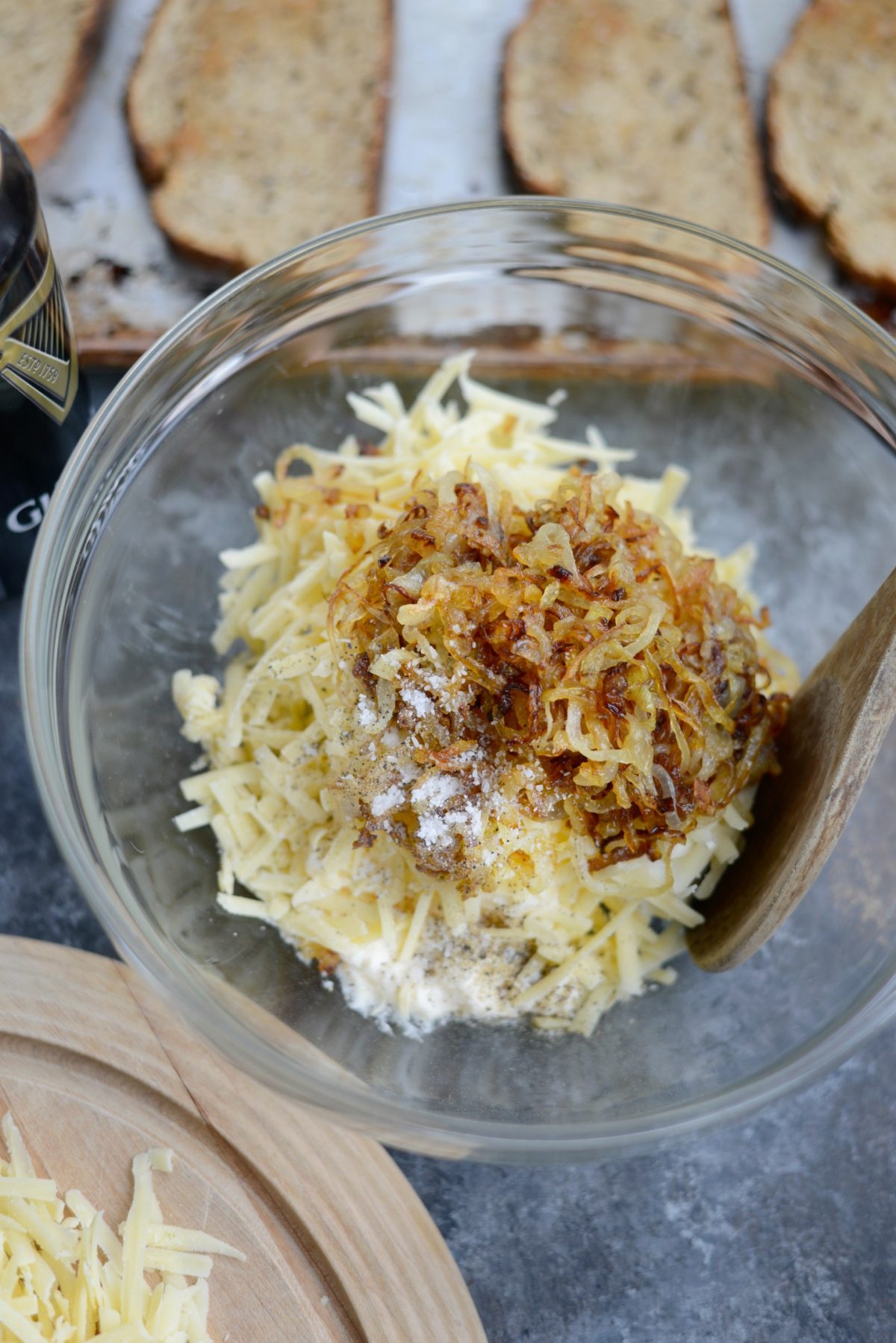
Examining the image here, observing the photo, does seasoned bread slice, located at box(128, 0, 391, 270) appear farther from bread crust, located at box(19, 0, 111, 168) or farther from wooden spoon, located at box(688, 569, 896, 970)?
wooden spoon, located at box(688, 569, 896, 970)

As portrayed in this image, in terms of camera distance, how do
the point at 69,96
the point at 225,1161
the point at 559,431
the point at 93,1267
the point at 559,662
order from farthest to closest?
the point at 69,96 → the point at 559,431 → the point at 225,1161 → the point at 93,1267 → the point at 559,662

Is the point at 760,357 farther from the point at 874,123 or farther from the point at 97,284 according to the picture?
the point at 97,284

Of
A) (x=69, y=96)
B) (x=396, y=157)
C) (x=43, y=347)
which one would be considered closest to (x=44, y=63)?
(x=69, y=96)

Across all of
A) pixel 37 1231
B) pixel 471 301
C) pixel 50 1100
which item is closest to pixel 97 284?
pixel 471 301

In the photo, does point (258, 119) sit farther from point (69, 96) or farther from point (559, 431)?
point (559, 431)

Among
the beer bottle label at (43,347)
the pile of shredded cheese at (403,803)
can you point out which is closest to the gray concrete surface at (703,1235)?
the pile of shredded cheese at (403,803)
